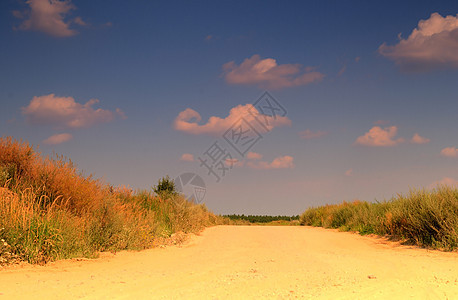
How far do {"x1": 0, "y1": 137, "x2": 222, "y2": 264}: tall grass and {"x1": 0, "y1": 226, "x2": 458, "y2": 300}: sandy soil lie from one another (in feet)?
1.47

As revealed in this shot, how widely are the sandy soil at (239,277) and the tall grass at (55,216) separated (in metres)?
0.45

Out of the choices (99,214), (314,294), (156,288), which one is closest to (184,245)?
(99,214)

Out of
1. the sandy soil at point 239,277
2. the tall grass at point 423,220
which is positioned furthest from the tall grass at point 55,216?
the tall grass at point 423,220

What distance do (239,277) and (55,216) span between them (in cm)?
453

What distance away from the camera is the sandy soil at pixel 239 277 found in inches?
213

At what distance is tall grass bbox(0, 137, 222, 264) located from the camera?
7820 millimetres

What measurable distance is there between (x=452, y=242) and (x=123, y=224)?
8.64 meters

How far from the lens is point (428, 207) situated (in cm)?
1120

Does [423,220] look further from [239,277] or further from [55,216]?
[55,216]

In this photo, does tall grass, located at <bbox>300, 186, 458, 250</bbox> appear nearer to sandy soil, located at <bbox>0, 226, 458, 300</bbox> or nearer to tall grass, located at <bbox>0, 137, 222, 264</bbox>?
sandy soil, located at <bbox>0, 226, 458, 300</bbox>

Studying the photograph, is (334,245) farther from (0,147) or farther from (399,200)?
(0,147)

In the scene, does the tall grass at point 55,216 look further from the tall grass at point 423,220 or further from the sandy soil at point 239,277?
the tall grass at point 423,220

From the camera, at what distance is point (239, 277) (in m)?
6.60

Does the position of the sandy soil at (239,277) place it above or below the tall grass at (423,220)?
below
